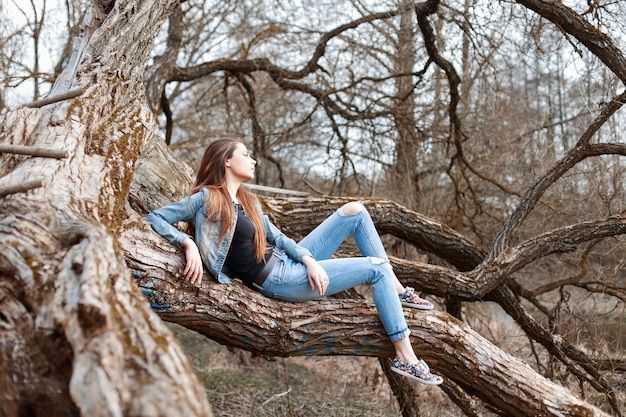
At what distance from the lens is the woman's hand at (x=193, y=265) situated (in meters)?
2.65

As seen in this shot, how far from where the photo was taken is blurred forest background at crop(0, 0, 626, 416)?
213 inches

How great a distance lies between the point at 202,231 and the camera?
296cm

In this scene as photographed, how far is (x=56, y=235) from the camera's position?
6.70ft

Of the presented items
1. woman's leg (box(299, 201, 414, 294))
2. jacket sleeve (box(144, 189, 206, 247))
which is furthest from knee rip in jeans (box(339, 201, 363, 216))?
jacket sleeve (box(144, 189, 206, 247))

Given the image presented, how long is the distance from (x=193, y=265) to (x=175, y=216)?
16.5 inches

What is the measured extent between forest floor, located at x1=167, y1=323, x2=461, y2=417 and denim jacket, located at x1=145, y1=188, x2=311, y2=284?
1682mm

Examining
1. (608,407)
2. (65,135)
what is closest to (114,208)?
(65,135)

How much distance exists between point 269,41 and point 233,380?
4.35 meters

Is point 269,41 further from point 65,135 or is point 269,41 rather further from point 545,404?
point 545,404

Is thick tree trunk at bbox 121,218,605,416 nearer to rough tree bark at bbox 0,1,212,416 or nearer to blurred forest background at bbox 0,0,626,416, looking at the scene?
rough tree bark at bbox 0,1,212,416

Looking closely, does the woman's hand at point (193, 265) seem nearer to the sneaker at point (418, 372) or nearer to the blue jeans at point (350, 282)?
the blue jeans at point (350, 282)

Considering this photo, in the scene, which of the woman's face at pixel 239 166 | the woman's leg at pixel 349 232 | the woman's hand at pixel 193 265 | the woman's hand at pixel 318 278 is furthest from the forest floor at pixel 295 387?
the woman's hand at pixel 193 265

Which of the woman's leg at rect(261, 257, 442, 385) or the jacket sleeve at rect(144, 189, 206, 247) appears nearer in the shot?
the jacket sleeve at rect(144, 189, 206, 247)

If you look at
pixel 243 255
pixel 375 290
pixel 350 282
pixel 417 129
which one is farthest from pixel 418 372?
pixel 417 129
